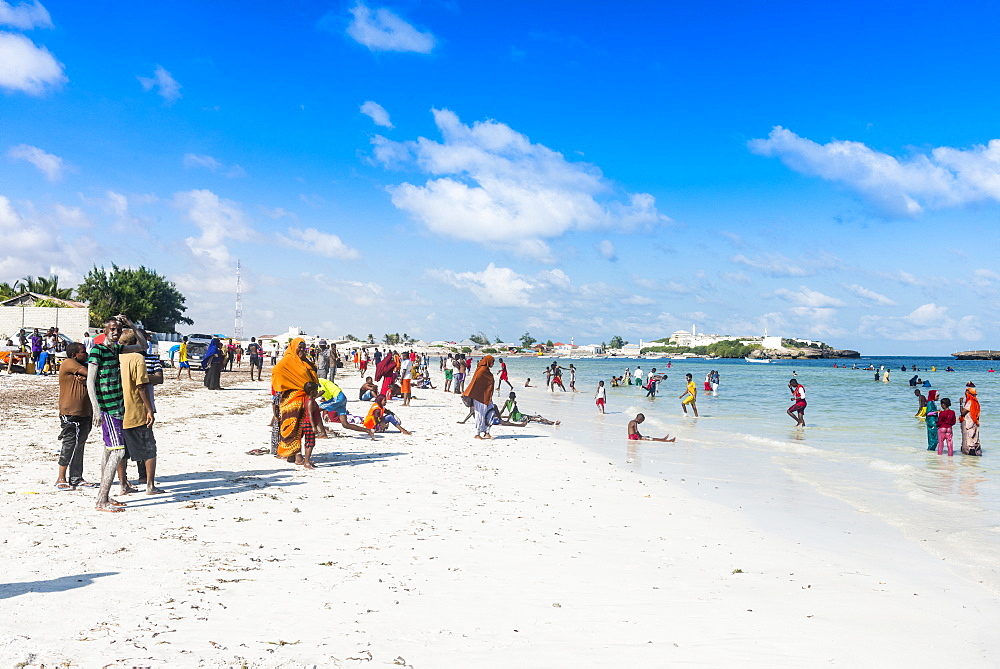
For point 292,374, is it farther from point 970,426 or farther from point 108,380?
point 970,426

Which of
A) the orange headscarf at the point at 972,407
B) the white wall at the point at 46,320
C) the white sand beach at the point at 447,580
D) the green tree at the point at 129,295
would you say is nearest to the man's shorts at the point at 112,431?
the white sand beach at the point at 447,580

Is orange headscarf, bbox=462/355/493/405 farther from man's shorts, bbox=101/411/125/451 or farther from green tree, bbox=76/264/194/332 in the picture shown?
green tree, bbox=76/264/194/332

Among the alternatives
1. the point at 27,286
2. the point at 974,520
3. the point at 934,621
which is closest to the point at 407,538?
the point at 934,621

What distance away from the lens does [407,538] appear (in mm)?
6082

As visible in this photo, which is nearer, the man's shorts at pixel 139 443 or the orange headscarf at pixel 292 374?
the man's shorts at pixel 139 443

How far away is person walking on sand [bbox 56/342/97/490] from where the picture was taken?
7.27 meters

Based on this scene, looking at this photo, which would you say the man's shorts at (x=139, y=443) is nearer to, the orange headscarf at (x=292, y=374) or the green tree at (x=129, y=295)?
the orange headscarf at (x=292, y=374)

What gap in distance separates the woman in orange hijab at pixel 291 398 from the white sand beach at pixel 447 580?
0.73 metres

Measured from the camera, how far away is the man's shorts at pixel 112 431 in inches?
259

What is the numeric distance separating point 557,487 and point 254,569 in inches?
191

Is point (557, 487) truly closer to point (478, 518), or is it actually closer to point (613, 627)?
point (478, 518)

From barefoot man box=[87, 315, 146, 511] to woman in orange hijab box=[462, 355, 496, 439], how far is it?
8.04 metres

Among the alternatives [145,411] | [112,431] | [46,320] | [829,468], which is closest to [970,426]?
[829,468]

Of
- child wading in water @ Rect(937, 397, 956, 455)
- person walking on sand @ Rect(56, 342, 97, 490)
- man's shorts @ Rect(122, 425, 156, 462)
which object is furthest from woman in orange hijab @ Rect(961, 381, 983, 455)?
person walking on sand @ Rect(56, 342, 97, 490)
